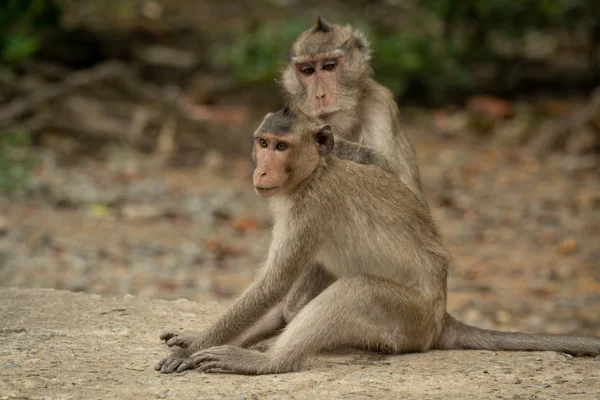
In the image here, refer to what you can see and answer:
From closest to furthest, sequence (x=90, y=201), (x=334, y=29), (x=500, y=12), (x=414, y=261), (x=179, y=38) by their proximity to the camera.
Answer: (x=414, y=261)
(x=334, y=29)
(x=90, y=201)
(x=500, y=12)
(x=179, y=38)

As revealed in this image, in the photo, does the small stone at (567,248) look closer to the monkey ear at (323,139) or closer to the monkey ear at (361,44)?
the monkey ear at (361,44)

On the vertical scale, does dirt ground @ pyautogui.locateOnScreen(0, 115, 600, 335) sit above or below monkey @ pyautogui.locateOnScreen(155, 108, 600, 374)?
above

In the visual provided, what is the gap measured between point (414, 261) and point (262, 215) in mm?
6830

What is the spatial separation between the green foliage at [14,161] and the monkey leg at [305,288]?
6.89m

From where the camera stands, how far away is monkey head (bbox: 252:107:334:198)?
500cm

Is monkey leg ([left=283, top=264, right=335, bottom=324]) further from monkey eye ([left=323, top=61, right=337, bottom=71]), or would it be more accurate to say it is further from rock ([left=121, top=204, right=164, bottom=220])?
rock ([left=121, top=204, right=164, bottom=220])

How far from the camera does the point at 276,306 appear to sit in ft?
18.7

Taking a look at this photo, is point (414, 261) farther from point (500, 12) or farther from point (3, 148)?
point (500, 12)

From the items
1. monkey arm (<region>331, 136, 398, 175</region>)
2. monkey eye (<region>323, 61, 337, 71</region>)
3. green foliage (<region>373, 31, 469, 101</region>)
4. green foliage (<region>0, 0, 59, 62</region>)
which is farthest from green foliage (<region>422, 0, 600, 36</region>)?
monkey arm (<region>331, 136, 398, 175</region>)

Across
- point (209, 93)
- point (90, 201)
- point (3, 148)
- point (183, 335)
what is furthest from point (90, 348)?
point (209, 93)

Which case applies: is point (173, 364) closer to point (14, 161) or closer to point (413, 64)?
point (14, 161)

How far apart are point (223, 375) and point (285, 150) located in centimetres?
111

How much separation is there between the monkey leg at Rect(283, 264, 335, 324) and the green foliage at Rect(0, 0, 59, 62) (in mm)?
7668

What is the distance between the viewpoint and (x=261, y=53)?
50.0 feet
